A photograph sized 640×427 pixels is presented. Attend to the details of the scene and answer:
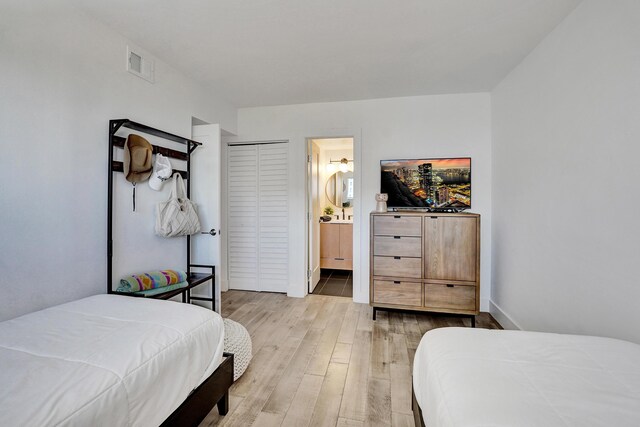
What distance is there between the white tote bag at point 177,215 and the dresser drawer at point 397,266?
1.82 metres

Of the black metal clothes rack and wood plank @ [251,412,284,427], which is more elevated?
the black metal clothes rack

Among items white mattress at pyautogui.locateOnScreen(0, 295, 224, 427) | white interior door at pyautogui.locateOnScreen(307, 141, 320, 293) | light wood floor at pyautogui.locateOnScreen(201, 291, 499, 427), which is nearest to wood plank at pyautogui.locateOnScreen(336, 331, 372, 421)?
light wood floor at pyautogui.locateOnScreen(201, 291, 499, 427)

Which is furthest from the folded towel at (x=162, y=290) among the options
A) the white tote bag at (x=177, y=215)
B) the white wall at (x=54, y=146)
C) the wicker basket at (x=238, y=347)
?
the wicker basket at (x=238, y=347)

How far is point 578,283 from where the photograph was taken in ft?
5.82

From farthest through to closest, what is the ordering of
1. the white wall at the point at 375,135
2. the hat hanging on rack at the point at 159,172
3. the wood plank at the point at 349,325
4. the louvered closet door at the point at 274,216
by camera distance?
the louvered closet door at the point at 274,216 < the white wall at the point at 375,135 < the wood plank at the point at 349,325 < the hat hanging on rack at the point at 159,172

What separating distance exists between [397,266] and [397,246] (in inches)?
8.1

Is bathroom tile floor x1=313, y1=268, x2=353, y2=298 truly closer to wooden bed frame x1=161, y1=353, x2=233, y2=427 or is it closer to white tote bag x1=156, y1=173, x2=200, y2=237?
white tote bag x1=156, y1=173, x2=200, y2=237

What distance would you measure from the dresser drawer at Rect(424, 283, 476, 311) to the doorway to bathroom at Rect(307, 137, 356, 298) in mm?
1226

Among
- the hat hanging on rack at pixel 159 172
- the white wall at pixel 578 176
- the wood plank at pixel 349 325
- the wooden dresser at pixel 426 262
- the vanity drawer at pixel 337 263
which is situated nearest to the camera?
the white wall at pixel 578 176

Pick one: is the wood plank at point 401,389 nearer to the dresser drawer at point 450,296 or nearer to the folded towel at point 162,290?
the dresser drawer at point 450,296

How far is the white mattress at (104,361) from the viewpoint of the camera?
0.84 metres

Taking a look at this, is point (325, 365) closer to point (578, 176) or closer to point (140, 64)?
point (578, 176)

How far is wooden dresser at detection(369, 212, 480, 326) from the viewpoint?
278cm

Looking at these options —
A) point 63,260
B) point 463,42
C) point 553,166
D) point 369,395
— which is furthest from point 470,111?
point 63,260
